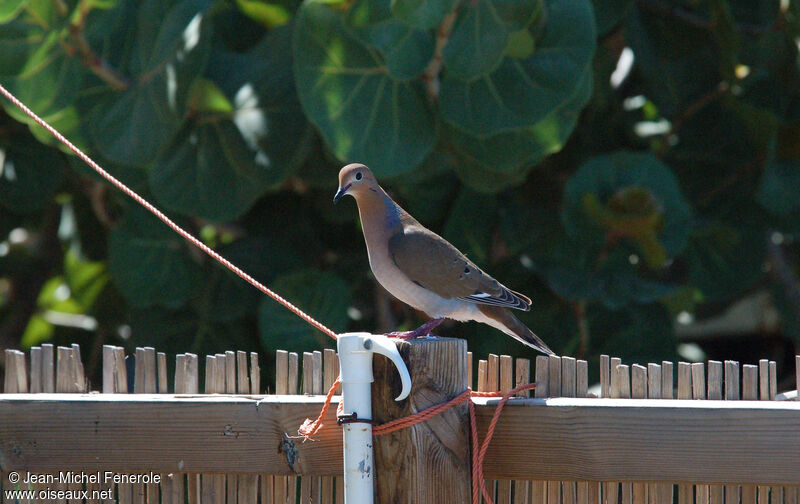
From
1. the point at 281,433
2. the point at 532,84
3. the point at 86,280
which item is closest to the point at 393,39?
the point at 532,84

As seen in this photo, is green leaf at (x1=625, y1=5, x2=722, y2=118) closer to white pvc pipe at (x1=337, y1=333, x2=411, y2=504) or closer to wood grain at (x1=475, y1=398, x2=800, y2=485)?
wood grain at (x1=475, y1=398, x2=800, y2=485)

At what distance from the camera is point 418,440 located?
180cm

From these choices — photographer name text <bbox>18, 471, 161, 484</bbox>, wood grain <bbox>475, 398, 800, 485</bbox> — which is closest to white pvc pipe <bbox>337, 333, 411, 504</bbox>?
wood grain <bbox>475, 398, 800, 485</bbox>

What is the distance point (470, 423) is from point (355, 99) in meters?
2.15

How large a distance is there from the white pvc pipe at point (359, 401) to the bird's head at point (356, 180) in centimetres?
87

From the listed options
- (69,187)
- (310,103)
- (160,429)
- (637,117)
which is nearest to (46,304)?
(69,187)

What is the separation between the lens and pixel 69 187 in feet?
17.1

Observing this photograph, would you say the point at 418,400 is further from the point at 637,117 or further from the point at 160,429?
the point at 637,117

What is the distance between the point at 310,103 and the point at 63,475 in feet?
6.75

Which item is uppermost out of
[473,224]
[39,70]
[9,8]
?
[9,8]

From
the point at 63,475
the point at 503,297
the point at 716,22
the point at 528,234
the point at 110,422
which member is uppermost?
the point at 716,22

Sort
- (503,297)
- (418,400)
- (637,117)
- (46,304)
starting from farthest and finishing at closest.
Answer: (46,304), (637,117), (503,297), (418,400)

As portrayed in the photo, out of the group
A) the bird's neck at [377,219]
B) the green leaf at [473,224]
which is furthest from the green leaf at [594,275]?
the bird's neck at [377,219]

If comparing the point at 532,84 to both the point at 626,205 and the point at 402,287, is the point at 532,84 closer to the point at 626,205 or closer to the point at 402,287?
the point at 626,205
